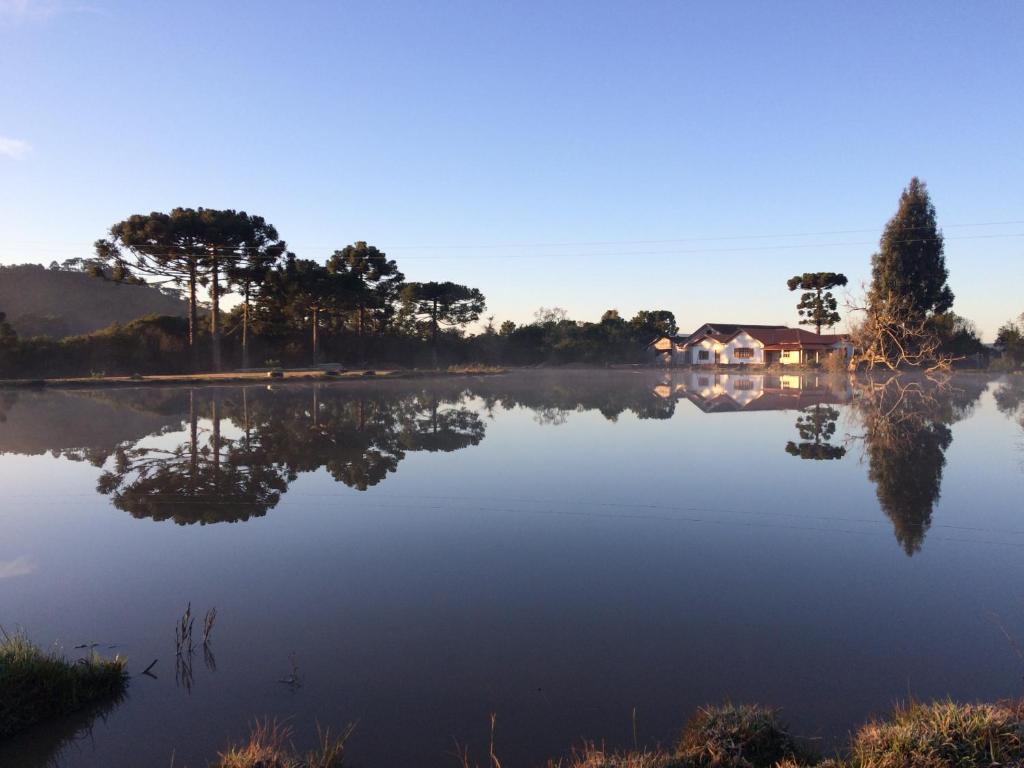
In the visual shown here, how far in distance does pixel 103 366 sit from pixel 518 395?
25.6 metres

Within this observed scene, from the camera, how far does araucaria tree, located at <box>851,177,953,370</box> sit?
45781 mm

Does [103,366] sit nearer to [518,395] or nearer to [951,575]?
[518,395]

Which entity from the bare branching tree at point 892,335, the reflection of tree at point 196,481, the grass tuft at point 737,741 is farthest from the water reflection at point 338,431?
the bare branching tree at point 892,335

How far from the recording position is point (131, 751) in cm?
345

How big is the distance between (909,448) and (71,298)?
290 ft

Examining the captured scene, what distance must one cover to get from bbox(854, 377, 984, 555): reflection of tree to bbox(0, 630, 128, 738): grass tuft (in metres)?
6.99

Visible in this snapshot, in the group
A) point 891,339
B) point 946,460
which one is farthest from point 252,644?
point 891,339

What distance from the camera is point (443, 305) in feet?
189

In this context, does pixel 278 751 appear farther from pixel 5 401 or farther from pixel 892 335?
pixel 892 335

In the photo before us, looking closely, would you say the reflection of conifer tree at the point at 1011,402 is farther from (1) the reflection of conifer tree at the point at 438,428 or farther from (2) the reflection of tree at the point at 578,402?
(1) the reflection of conifer tree at the point at 438,428

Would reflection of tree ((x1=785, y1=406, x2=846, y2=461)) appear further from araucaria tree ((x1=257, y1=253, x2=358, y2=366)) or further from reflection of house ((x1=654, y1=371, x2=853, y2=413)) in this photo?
araucaria tree ((x1=257, y1=253, x2=358, y2=366))

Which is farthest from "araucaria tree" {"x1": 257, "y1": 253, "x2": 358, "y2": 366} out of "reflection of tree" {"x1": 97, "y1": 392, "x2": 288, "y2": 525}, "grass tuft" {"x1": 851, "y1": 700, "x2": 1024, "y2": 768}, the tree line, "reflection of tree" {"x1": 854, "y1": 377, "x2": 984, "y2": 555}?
"grass tuft" {"x1": 851, "y1": 700, "x2": 1024, "y2": 768}

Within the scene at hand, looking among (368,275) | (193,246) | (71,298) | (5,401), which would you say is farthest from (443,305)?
(71,298)

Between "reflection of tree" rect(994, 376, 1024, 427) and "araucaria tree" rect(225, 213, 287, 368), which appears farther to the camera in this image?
"araucaria tree" rect(225, 213, 287, 368)
